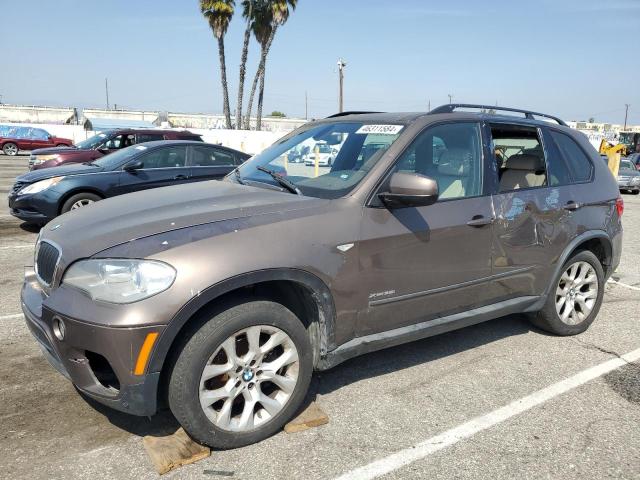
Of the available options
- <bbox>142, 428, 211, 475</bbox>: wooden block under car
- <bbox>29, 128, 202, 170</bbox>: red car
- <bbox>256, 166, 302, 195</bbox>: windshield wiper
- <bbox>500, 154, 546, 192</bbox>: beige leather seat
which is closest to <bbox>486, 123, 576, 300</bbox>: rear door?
<bbox>500, 154, 546, 192</bbox>: beige leather seat

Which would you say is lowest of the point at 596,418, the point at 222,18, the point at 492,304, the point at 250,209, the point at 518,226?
the point at 596,418

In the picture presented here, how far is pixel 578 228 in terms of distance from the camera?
13.9 feet

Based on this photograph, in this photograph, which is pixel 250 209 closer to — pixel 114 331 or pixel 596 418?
pixel 114 331

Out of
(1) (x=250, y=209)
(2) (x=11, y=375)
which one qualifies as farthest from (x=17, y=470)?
(1) (x=250, y=209)

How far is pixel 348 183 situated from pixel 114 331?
1.57 m

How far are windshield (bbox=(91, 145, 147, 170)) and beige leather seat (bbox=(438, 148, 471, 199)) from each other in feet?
20.7

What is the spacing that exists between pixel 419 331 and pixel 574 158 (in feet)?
7.27

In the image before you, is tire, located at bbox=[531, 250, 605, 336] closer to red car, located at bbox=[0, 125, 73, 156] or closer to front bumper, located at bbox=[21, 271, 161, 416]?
front bumper, located at bbox=[21, 271, 161, 416]

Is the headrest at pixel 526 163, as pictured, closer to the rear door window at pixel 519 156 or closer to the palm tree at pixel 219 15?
the rear door window at pixel 519 156

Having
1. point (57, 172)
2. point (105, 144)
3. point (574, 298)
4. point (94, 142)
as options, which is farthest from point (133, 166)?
point (94, 142)

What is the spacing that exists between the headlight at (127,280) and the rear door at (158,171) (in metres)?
6.13

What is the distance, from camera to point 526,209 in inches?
151

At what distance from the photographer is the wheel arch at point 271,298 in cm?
246

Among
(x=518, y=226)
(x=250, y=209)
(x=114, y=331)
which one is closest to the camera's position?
(x=114, y=331)
